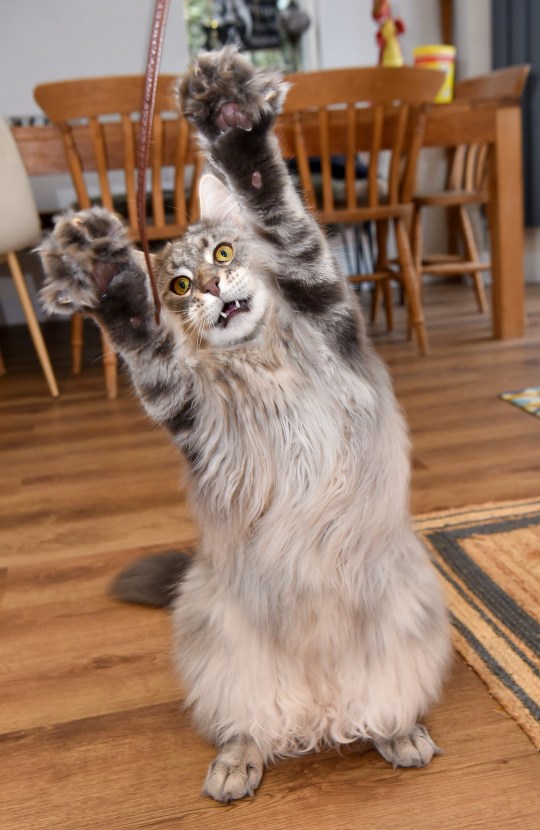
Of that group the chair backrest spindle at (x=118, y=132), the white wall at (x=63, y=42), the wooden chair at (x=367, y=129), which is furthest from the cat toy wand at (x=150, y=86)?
the white wall at (x=63, y=42)

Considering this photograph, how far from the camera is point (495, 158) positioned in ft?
9.97

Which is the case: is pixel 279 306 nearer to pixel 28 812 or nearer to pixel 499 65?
pixel 28 812

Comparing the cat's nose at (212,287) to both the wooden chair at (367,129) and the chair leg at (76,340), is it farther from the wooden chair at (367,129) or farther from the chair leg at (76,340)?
the chair leg at (76,340)

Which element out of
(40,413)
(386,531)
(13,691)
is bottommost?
(40,413)

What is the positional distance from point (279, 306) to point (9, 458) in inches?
66.5

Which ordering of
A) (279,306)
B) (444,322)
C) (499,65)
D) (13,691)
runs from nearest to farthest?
(279,306), (13,691), (444,322), (499,65)

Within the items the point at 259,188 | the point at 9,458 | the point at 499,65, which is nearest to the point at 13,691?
the point at 259,188

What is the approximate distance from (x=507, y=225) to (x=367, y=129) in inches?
28.6

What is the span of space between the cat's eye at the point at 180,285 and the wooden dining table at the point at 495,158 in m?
1.96

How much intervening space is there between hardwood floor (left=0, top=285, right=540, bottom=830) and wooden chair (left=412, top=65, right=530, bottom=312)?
45.4 inches

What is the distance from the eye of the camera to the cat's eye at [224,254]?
99 cm

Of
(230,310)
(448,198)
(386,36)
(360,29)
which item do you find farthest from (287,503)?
(360,29)

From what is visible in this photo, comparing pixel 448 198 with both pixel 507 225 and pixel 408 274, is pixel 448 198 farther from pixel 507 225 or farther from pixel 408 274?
pixel 408 274

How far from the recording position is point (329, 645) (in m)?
0.97
